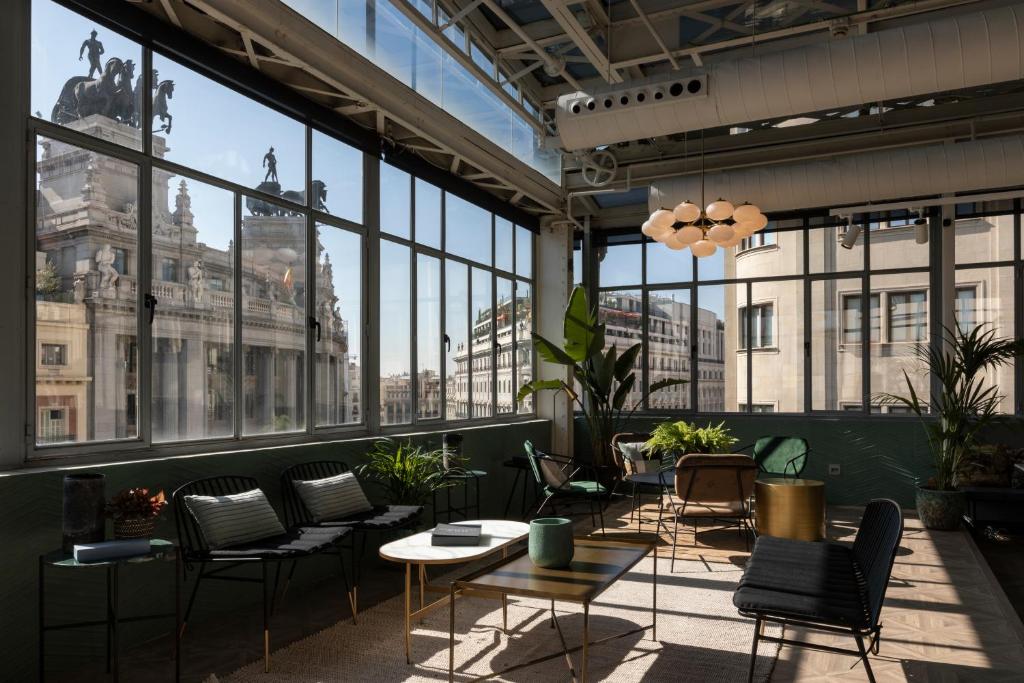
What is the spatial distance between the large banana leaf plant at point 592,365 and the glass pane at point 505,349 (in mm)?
355

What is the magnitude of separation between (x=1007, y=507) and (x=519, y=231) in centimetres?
588

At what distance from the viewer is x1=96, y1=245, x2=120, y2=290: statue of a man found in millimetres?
4211

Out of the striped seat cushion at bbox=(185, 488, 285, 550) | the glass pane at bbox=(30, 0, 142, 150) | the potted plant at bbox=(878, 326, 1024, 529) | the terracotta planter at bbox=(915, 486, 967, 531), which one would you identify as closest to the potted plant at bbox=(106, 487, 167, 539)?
→ the striped seat cushion at bbox=(185, 488, 285, 550)

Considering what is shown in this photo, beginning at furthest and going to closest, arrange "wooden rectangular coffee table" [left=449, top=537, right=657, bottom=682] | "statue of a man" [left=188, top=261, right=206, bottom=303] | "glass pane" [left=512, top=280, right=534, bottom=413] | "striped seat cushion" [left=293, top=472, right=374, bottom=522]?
"glass pane" [left=512, top=280, right=534, bottom=413] < "striped seat cushion" [left=293, top=472, right=374, bottom=522] < "statue of a man" [left=188, top=261, right=206, bottom=303] < "wooden rectangular coffee table" [left=449, top=537, right=657, bottom=682]

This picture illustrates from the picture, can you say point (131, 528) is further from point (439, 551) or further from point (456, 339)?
point (456, 339)

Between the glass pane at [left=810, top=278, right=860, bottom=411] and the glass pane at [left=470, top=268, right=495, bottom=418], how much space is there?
12.8 feet

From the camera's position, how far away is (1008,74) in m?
4.66

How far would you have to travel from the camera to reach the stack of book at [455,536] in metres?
4.11

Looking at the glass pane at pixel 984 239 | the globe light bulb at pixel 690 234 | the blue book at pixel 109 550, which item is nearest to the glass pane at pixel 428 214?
the globe light bulb at pixel 690 234

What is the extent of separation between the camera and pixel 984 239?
8.73 meters

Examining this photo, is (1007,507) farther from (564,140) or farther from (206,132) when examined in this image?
(206,132)

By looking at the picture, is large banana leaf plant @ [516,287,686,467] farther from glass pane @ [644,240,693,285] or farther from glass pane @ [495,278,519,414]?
glass pane @ [644,240,693,285]

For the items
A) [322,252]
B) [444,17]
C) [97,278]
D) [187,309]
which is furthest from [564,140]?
[97,278]

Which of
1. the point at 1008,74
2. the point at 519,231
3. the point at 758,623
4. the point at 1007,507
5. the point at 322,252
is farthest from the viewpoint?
the point at 519,231
